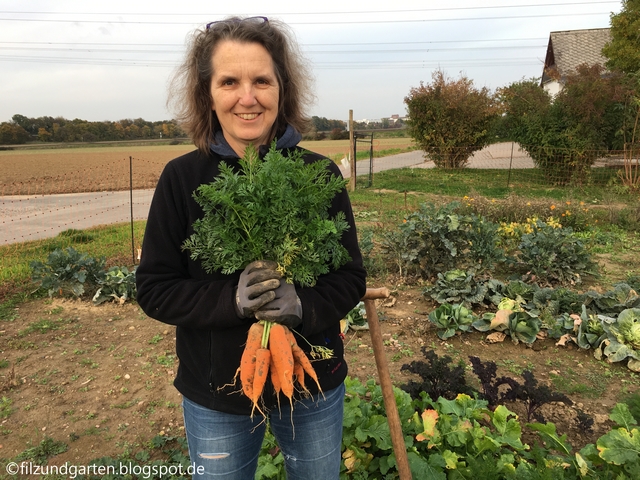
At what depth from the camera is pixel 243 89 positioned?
1.59 m

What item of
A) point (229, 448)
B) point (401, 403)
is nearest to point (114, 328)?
point (401, 403)

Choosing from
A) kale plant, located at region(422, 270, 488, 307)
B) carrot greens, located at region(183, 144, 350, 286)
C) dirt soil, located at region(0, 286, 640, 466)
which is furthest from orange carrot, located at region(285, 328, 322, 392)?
kale plant, located at region(422, 270, 488, 307)

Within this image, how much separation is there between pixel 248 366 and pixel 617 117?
1687 centimetres

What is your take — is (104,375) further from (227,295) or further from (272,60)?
(272,60)

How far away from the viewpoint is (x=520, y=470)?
2.10m

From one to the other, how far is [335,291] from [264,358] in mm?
344

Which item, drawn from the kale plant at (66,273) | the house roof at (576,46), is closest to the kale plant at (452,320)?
the kale plant at (66,273)

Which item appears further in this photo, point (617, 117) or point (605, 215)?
point (617, 117)

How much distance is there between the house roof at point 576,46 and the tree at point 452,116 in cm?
1184

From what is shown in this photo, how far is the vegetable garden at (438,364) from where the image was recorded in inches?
100

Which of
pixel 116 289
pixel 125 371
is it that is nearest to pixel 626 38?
pixel 116 289

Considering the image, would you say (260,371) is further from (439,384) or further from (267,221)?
(439,384)

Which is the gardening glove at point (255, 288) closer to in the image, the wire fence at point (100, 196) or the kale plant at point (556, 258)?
the kale plant at point (556, 258)

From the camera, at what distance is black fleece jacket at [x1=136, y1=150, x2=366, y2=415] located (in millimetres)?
1489
